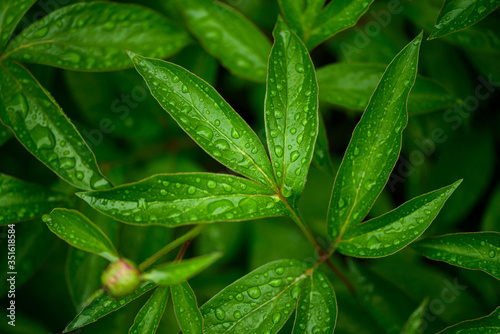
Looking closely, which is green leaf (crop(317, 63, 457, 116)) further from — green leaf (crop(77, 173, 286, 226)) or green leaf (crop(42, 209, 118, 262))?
green leaf (crop(42, 209, 118, 262))

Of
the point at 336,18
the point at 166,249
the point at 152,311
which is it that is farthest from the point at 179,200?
the point at 336,18

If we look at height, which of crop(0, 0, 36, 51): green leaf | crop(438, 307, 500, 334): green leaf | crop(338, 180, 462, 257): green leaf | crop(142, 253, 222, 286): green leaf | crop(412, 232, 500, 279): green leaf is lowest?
crop(438, 307, 500, 334): green leaf

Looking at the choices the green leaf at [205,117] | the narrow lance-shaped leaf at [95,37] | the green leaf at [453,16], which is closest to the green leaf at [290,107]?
the green leaf at [205,117]

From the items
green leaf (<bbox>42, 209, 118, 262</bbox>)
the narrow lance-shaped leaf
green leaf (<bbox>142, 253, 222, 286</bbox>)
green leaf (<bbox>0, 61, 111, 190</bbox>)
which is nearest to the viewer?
green leaf (<bbox>142, 253, 222, 286</bbox>)

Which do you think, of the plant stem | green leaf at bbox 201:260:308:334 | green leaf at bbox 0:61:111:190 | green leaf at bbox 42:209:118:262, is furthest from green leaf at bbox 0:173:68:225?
green leaf at bbox 201:260:308:334

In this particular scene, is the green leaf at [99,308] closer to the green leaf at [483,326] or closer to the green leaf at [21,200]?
the green leaf at [21,200]

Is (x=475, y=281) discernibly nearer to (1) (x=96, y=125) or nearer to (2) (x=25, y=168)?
(1) (x=96, y=125)
